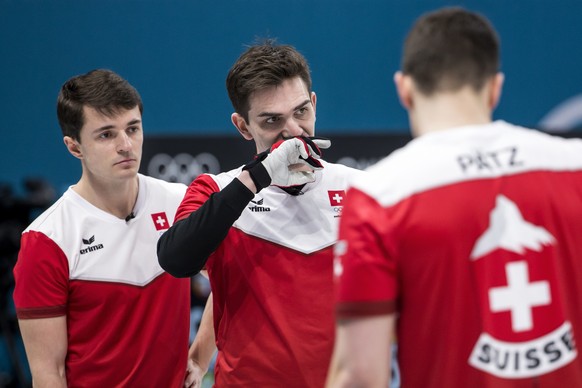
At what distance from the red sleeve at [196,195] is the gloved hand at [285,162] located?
0.29 m

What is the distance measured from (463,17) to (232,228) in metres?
1.35

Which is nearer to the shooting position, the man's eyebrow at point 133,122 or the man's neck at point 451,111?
the man's neck at point 451,111

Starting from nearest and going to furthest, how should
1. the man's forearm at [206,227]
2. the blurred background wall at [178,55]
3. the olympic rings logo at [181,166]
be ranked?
the man's forearm at [206,227] → the olympic rings logo at [181,166] → the blurred background wall at [178,55]

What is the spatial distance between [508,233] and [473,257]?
10cm

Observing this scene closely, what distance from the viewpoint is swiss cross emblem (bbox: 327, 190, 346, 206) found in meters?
3.12

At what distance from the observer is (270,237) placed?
3.02 m

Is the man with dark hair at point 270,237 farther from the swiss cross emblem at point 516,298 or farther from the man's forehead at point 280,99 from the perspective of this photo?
the swiss cross emblem at point 516,298

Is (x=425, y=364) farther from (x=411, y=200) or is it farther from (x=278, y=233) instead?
(x=278, y=233)

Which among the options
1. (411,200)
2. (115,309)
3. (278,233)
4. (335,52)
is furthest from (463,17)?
(335,52)

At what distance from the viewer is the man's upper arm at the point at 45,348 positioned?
3207 millimetres

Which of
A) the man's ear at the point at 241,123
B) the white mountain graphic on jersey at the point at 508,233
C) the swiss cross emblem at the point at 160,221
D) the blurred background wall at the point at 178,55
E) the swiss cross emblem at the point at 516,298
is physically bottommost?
the swiss cross emblem at the point at 516,298

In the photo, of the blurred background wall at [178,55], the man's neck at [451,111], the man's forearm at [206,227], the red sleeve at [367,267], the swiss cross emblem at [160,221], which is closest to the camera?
the red sleeve at [367,267]

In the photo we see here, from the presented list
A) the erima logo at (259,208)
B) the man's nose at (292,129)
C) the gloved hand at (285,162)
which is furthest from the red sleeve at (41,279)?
the man's nose at (292,129)

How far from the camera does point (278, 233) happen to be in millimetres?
3027
